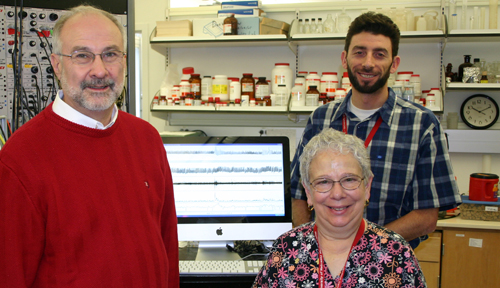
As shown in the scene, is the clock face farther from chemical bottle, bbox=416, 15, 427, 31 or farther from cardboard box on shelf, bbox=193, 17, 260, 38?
cardboard box on shelf, bbox=193, 17, 260, 38

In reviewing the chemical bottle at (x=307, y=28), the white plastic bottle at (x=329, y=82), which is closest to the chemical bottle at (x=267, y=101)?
the white plastic bottle at (x=329, y=82)

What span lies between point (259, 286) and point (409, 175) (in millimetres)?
731

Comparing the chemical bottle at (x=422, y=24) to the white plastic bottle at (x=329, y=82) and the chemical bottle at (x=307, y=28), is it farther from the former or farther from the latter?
the chemical bottle at (x=307, y=28)

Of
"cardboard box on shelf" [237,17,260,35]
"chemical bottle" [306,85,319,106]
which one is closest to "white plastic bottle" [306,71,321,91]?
"chemical bottle" [306,85,319,106]

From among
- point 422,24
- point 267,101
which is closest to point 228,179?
point 267,101

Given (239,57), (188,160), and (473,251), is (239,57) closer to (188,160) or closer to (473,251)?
(188,160)

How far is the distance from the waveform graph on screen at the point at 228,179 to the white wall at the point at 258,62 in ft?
5.44

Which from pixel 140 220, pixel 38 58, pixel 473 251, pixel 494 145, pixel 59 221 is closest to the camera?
pixel 59 221

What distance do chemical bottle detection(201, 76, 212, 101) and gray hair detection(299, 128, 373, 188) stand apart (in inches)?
79.5

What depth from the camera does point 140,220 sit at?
1.23 meters

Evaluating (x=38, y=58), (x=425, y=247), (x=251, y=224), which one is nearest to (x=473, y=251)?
(x=425, y=247)

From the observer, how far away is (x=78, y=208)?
1.09 metres

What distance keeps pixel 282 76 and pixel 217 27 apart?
2.13 feet

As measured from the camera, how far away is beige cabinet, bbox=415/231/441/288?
2742 mm
